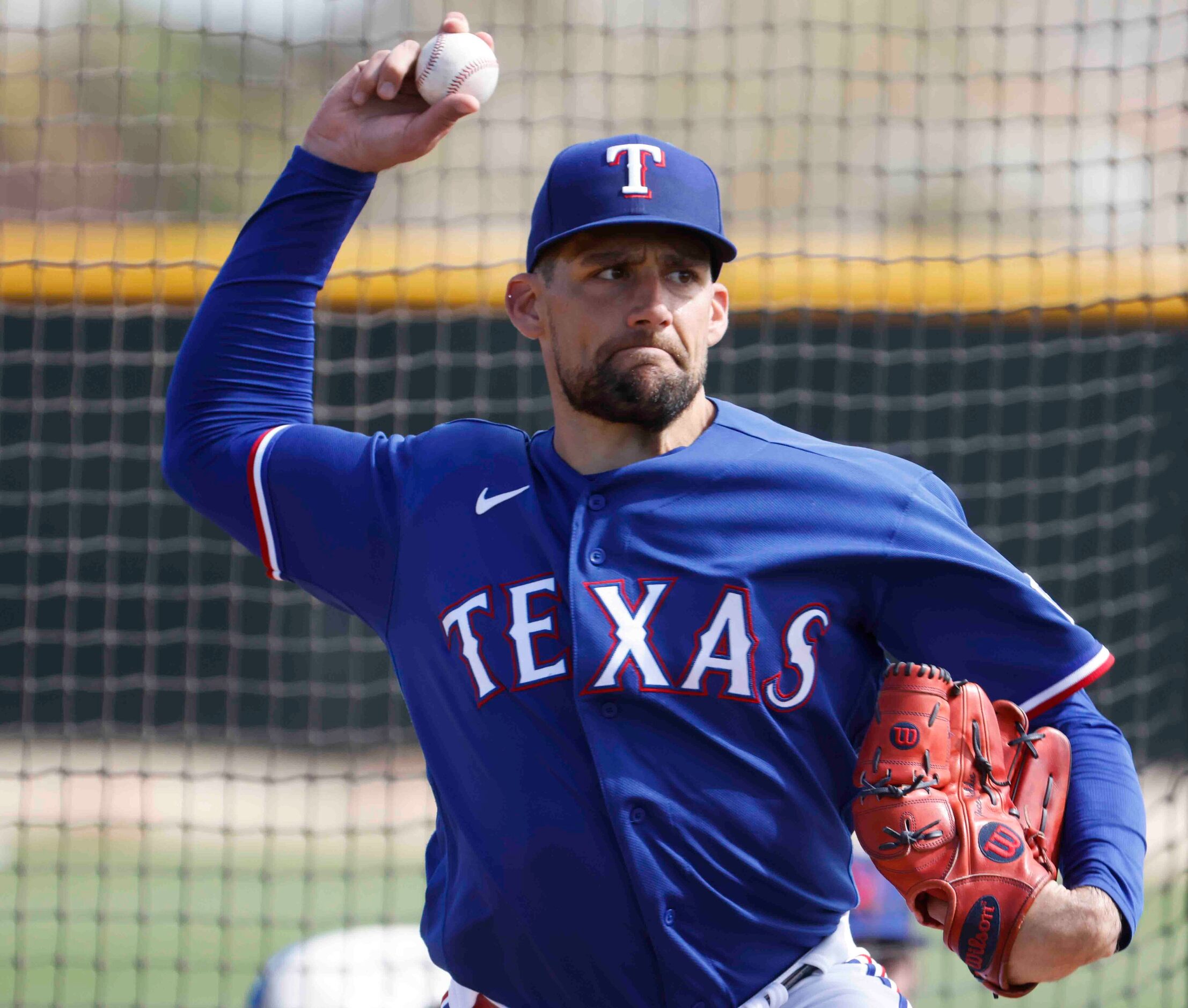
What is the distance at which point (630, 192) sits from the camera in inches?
82.4

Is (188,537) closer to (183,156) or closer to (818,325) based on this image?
(818,325)

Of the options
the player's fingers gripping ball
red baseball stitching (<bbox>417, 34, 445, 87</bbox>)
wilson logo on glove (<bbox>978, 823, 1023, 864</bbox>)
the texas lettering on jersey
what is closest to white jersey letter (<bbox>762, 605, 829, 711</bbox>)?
the texas lettering on jersey

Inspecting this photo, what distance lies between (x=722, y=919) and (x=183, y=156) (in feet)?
41.6

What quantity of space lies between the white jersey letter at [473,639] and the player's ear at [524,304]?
470 millimetres

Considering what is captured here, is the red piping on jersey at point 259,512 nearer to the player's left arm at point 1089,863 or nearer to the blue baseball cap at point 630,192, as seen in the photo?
the blue baseball cap at point 630,192

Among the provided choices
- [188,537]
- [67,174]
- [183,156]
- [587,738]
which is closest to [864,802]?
[587,738]

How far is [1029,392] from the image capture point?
707 centimetres

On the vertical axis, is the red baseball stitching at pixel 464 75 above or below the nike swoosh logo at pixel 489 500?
above

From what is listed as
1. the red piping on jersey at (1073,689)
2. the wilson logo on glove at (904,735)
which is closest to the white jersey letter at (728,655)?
the wilson logo on glove at (904,735)

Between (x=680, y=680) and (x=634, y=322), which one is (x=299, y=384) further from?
(x=680, y=680)

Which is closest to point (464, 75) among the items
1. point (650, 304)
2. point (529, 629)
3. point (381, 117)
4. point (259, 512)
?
point (381, 117)

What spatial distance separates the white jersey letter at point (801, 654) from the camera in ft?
6.44

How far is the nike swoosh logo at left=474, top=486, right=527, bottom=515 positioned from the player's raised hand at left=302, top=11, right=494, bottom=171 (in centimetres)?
58

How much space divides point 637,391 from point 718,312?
0.28 meters
